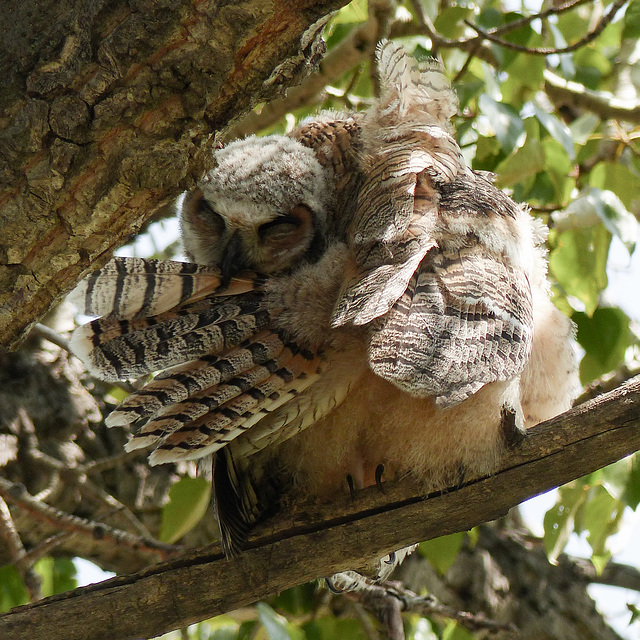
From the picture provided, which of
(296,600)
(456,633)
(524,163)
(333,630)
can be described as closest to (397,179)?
(524,163)

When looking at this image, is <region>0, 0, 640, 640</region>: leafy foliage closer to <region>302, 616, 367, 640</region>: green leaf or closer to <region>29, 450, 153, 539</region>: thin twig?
<region>302, 616, 367, 640</region>: green leaf

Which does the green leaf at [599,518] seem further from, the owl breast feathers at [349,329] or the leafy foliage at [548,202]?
the owl breast feathers at [349,329]

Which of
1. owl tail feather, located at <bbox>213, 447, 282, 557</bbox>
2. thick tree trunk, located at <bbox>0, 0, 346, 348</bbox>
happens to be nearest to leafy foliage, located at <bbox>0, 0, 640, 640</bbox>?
owl tail feather, located at <bbox>213, 447, 282, 557</bbox>

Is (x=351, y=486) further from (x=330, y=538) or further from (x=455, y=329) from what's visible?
(x=455, y=329)

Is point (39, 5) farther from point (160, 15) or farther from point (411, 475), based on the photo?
point (411, 475)

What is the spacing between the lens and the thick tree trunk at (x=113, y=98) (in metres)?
1.31

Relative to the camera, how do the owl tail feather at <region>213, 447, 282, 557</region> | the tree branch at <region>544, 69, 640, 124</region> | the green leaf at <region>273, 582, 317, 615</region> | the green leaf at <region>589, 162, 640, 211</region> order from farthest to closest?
the tree branch at <region>544, 69, 640, 124</region> < the green leaf at <region>273, 582, 317, 615</region> < the green leaf at <region>589, 162, 640, 211</region> < the owl tail feather at <region>213, 447, 282, 557</region>

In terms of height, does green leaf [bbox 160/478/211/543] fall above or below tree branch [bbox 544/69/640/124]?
below

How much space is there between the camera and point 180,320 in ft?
5.63

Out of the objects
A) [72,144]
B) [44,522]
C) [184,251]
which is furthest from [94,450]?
[72,144]

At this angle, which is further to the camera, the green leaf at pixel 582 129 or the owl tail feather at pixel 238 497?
the green leaf at pixel 582 129

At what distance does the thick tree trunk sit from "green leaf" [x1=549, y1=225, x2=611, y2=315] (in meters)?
1.22

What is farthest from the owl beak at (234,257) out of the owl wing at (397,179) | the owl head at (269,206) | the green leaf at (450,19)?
the green leaf at (450,19)

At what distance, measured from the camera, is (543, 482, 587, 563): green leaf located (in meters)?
2.45
